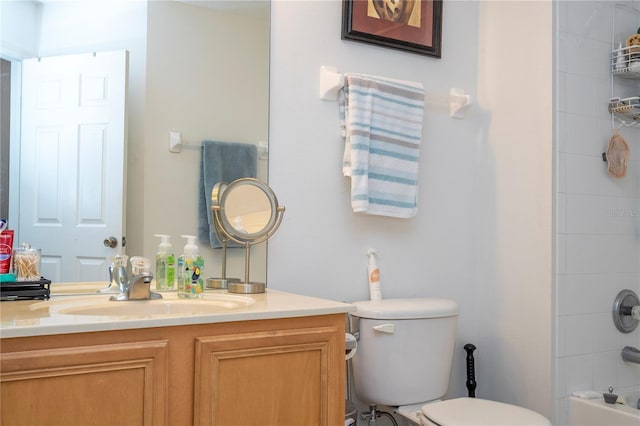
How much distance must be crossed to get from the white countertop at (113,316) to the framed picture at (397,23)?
39.1 inches

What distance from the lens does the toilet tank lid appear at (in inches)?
72.0

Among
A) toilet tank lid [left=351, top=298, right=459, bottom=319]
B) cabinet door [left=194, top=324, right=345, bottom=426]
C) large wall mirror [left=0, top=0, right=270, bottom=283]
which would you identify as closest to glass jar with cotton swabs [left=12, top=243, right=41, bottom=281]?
large wall mirror [left=0, top=0, right=270, bottom=283]

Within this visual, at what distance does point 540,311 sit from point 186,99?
1383mm

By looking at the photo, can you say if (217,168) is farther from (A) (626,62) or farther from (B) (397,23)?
(A) (626,62)

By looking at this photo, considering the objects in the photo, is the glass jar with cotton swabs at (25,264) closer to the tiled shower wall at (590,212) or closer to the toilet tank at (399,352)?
the toilet tank at (399,352)

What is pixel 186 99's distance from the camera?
5.86ft

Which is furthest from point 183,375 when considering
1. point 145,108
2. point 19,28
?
point 19,28

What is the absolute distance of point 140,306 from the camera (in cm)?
147

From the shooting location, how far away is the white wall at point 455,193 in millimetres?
1958

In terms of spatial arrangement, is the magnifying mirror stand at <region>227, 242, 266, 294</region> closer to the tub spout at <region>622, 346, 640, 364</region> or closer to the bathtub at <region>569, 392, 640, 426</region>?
the bathtub at <region>569, 392, 640, 426</region>

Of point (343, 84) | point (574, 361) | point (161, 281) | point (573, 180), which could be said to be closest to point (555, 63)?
point (573, 180)

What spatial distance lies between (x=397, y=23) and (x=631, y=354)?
4.83 ft

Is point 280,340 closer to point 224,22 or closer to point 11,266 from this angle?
point 11,266

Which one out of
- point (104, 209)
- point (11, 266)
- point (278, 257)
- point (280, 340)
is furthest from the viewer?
point (278, 257)
